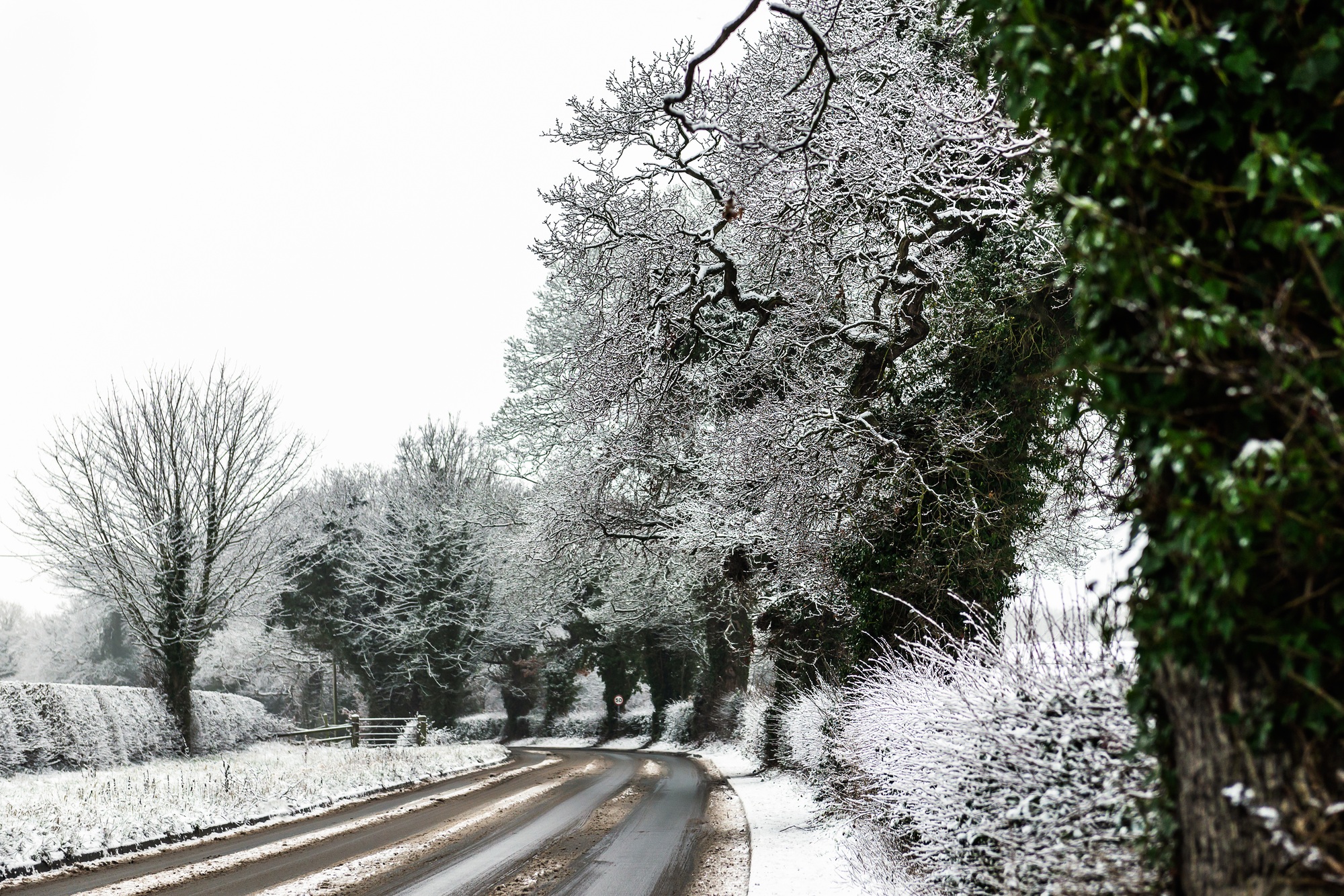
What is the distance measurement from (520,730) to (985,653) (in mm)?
38090

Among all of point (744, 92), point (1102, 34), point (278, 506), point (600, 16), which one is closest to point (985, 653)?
point (1102, 34)

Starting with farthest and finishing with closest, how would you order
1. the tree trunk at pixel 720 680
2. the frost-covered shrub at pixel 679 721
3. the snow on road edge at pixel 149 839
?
1. the frost-covered shrub at pixel 679 721
2. the tree trunk at pixel 720 680
3. the snow on road edge at pixel 149 839

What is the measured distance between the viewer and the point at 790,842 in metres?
9.34

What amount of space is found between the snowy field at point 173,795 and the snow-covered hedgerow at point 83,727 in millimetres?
458

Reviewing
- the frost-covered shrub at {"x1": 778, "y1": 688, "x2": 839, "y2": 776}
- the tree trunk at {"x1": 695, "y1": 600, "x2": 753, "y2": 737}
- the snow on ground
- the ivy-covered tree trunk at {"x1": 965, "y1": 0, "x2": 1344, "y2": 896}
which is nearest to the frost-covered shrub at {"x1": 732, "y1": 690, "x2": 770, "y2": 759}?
the snow on ground

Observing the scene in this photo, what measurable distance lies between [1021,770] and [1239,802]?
5.66ft

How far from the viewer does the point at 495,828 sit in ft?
35.0

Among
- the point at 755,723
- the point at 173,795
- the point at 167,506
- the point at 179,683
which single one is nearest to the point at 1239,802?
the point at 173,795

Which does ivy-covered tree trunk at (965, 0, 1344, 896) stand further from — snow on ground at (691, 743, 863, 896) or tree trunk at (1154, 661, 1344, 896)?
snow on ground at (691, 743, 863, 896)

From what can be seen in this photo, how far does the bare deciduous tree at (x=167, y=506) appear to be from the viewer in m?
18.4

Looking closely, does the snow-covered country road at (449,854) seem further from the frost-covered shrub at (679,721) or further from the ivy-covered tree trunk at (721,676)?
the frost-covered shrub at (679,721)

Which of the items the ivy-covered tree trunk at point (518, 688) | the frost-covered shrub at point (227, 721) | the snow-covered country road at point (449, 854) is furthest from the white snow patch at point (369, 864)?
the ivy-covered tree trunk at point (518, 688)

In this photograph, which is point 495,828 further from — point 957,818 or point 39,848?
point 957,818

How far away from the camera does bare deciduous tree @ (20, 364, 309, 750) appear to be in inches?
724
